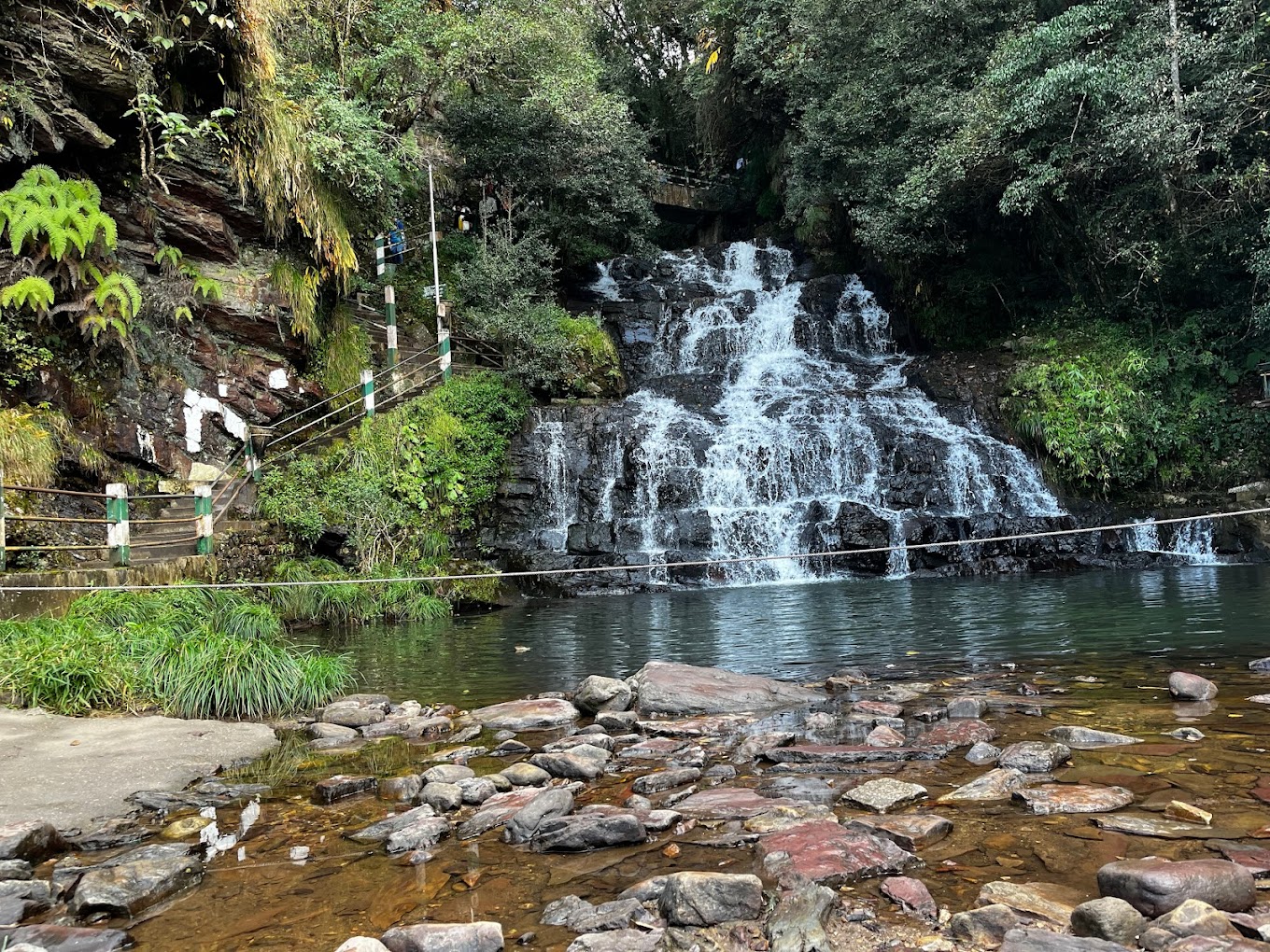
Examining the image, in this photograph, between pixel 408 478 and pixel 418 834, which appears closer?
pixel 418 834

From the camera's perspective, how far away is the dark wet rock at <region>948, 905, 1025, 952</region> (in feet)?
8.28

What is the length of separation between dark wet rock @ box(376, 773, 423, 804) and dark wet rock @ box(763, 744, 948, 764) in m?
1.89

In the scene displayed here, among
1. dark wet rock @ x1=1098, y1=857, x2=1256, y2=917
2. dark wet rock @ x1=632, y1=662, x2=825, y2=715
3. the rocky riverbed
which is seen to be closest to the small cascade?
the rocky riverbed

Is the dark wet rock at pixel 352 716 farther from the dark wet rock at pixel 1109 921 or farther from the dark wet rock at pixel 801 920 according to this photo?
the dark wet rock at pixel 1109 921

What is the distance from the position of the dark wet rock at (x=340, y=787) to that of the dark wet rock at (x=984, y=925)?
306cm

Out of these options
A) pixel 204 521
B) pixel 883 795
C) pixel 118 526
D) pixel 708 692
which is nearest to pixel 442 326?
pixel 204 521

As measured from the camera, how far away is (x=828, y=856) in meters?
3.10

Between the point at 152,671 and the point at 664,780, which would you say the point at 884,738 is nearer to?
the point at 664,780

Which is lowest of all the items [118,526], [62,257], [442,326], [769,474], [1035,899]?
[1035,899]

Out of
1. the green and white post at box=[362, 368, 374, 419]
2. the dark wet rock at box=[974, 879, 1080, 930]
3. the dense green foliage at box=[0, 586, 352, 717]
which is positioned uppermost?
the green and white post at box=[362, 368, 374, 419]

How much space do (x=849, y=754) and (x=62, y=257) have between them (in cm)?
1036

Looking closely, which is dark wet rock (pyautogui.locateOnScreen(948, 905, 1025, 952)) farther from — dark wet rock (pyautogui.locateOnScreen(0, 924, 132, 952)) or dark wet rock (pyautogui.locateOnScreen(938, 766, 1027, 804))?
dark wet rock (pyautogui.locateOnScreen(0, 924, 132, 952))

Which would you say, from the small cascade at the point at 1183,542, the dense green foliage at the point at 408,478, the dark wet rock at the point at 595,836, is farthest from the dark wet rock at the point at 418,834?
the small cascade at the point at 1183,542

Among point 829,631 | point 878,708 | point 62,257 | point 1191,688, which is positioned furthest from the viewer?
point 62,257
